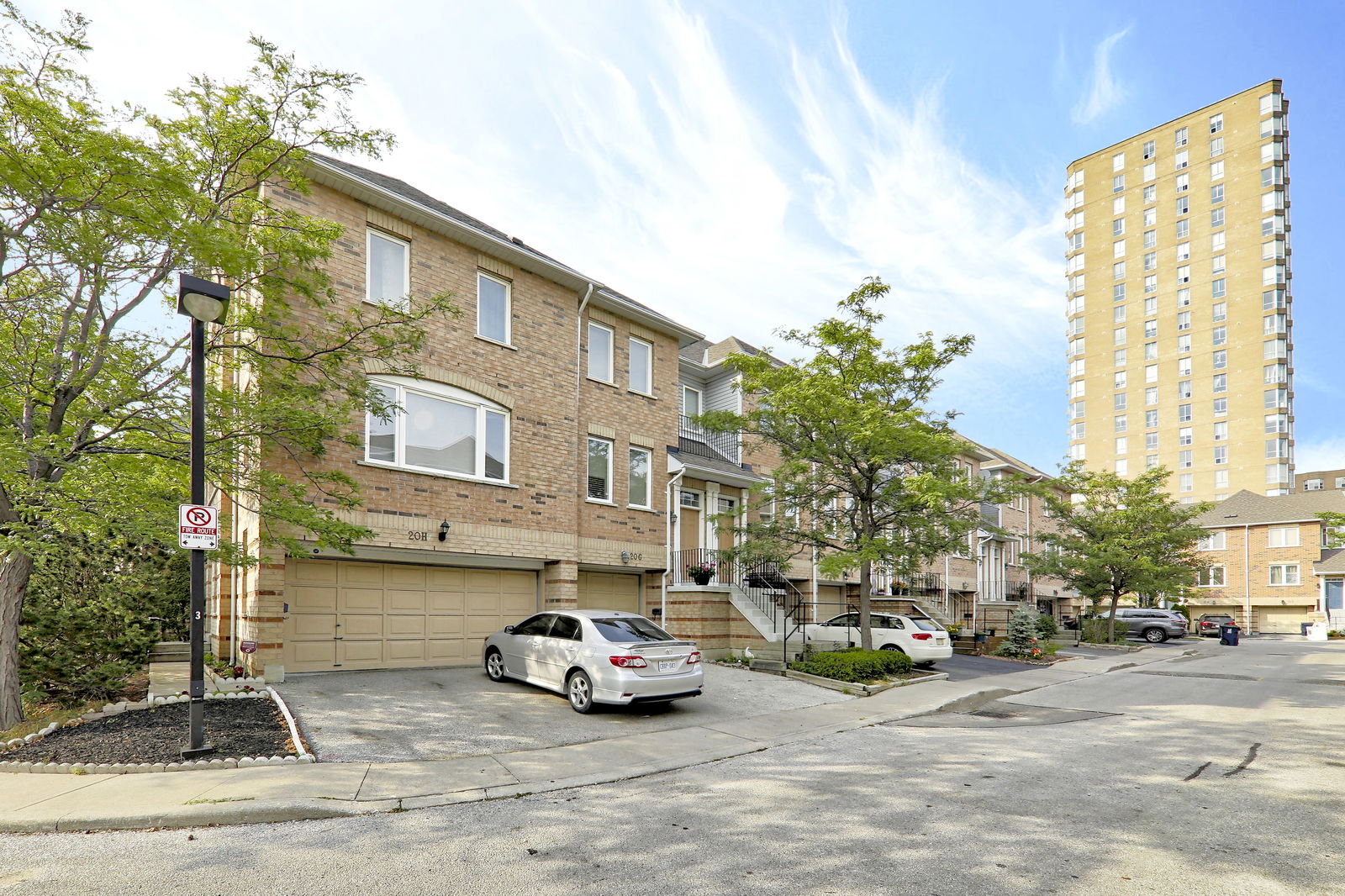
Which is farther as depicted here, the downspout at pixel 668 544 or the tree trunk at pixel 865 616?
the downspout at pixel 668 544

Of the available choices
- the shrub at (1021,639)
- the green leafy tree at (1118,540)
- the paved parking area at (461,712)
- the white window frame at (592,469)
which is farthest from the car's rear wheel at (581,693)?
the green leafy tree at (1118,540)

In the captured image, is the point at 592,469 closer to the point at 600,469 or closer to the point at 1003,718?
the point at 600,469

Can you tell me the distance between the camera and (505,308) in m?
15.7

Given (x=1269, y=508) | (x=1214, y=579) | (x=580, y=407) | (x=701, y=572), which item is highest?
(x=580, y=407)

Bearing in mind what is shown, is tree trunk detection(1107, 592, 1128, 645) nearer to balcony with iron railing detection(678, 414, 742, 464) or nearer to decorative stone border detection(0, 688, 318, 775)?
balcony with iron railing detection(678, 414, 742, 464)

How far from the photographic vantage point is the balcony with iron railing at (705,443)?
68.7 ft

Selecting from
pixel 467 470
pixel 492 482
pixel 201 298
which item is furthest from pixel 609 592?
pixel 201 298

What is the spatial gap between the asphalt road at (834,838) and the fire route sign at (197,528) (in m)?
2.77

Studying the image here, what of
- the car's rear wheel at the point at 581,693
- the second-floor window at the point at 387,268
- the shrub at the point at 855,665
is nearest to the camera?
the car's rear wheel at the point at 581,693

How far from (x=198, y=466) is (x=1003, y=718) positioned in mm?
11829

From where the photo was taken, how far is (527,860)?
17.5ft

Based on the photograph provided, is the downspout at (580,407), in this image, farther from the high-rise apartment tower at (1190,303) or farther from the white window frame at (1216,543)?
the high-rise apartment tower at (1190,303)

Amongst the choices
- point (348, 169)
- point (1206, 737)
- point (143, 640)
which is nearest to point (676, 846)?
point (1206, 737)

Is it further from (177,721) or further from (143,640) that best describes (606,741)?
(143,640)
